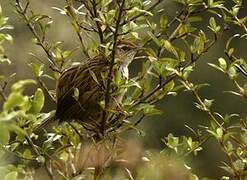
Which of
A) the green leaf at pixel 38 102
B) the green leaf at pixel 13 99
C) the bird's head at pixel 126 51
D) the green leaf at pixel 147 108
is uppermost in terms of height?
the green leaf at pixel 13 99

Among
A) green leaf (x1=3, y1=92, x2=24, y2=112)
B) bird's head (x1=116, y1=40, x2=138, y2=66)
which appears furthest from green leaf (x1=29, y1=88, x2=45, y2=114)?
bird's head (x1=116, y1=40, x2=138, y2=66)

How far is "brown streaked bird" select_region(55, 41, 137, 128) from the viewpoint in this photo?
2396 millimetres

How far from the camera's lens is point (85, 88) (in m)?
2.51

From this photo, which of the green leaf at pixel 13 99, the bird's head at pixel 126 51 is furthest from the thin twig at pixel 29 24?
the green leaf at pixel 13 99

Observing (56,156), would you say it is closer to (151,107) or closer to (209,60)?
(151,107)

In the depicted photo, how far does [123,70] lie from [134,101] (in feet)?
0.54

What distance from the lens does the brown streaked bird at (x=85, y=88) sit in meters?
2.40

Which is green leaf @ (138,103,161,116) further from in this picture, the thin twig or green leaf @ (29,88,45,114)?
green leaf @ (29,88,45,114)

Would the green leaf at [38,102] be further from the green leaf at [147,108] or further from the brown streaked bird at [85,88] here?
the brown streaked bird at [85,88]

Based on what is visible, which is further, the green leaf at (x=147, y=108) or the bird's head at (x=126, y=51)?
the bird's head at (x=126, y=51)

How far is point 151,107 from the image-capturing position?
2.14 meters

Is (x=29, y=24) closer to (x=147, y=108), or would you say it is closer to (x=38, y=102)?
(x=147, y=108)

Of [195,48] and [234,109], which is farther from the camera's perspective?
[234,109]

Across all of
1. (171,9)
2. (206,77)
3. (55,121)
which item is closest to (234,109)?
(206,77)
